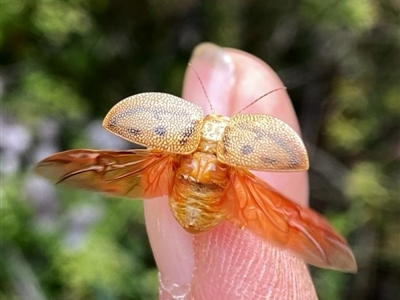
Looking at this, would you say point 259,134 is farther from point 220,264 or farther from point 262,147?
point 220,264

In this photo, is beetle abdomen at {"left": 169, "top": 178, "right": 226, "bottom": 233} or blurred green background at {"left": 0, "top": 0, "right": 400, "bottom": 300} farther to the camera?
blurred green background at {"left": 0, "top": 0, "right": 400, "bottom": 300}

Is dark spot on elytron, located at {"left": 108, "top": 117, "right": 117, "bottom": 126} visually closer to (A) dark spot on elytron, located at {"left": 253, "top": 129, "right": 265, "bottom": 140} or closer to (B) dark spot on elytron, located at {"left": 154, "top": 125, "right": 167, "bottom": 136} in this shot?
(B) dark spot on elytron, located at {"left": 154, "top": 125, "right": 167, "bottom": 136}

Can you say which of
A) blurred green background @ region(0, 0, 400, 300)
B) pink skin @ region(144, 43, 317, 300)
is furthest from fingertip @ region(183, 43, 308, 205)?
blurred green background @ region(0, 0, 400, 300)

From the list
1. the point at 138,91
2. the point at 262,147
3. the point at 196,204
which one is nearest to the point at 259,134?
the point at 262,147

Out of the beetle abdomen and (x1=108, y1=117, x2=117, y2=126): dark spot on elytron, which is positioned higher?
(x1=108, y1=117, x2=117, y2=126): dark spot on elytron

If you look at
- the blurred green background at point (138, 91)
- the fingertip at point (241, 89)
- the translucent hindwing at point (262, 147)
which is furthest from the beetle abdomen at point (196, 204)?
the blurred green background at point (138, 91)
